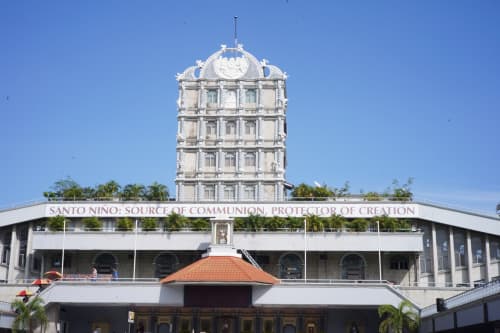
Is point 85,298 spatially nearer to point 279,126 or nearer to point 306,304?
point 306,304

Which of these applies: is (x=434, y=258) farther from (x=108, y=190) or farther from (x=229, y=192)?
(x=108, y=190)

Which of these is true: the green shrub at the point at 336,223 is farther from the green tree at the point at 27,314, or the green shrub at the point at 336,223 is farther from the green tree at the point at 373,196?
the green tree at the point at 27,314

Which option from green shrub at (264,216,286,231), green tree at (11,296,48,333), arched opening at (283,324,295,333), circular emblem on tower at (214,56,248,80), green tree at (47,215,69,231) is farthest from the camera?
circular emblem on tower at (214,56,248,80)

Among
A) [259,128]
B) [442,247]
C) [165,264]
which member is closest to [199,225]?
[165,264]

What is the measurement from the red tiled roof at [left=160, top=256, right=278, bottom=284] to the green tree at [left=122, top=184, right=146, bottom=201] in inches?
698

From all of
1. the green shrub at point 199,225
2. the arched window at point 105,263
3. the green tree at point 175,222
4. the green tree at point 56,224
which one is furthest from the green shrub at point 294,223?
the green tree at point 56,224

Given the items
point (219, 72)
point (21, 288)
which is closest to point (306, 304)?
point (21, 288)

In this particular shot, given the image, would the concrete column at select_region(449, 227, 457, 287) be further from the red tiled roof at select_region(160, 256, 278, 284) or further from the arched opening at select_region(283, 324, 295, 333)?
the red tiled roof at select_region(160, 256, 278, 284)

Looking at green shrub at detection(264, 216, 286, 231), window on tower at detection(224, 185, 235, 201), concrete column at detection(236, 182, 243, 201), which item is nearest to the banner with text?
green shrub at detection(264, 216, 286, 231)

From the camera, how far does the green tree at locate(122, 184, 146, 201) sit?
78.7 m

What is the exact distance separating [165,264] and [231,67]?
28.6 meters

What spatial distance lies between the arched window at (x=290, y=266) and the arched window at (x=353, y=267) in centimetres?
438

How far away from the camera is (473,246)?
243ft

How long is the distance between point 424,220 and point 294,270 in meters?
14.4
